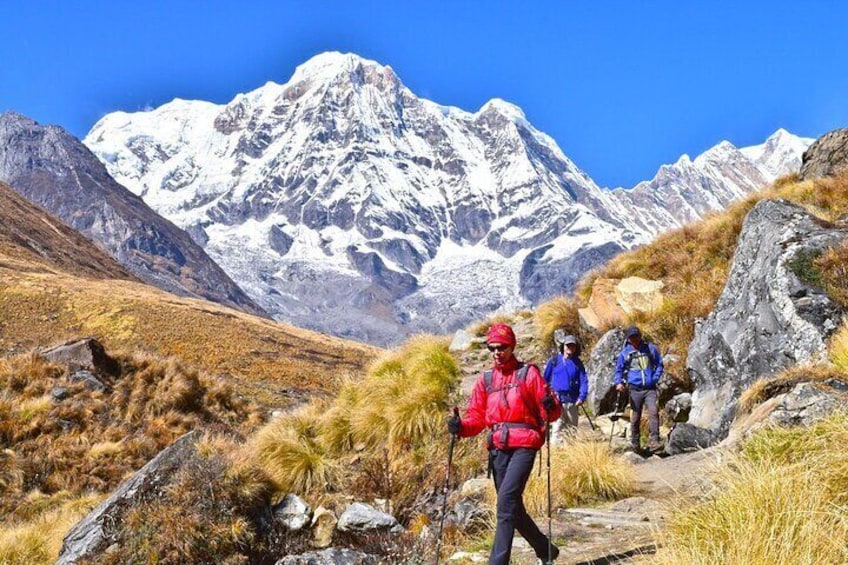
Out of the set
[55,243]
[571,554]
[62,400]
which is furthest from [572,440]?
[55,243]

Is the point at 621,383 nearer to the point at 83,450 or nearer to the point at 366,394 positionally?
the point at 366,394

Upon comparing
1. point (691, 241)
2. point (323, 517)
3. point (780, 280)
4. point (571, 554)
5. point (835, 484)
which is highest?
point (691, 241)

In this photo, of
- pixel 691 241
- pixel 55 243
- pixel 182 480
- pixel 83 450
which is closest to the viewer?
pixel 182 480

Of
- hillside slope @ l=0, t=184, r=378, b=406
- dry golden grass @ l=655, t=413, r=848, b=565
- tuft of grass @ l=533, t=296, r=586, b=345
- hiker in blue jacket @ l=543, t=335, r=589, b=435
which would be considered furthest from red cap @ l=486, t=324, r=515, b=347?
hillside slope @ l=0, t=184, r=378, b=406

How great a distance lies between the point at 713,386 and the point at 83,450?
11.6 m

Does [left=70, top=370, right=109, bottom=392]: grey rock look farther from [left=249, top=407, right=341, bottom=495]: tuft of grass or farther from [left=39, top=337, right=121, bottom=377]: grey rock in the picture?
[left=249, top=407, right=341, bottom=495]: tuft of grass

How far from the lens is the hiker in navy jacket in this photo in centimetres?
1007

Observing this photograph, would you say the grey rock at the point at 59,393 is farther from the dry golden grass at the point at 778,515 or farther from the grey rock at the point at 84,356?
the dry golden grass at the point at 778,515

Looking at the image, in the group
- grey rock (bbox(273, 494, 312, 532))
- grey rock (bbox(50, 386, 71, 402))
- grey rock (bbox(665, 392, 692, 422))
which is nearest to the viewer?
grey rock (bbox(273, 494, 312, 532))

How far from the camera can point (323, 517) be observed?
8.80 m

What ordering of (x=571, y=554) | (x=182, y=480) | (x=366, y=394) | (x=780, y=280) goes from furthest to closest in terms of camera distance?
1. (x=366, y=394)
2. (x=780, y=280)
3. (x=182, y=480)
4. (x=571, y=554)

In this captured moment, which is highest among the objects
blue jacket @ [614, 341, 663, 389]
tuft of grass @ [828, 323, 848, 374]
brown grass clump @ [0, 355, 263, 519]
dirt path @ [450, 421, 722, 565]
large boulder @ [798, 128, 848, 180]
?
large boulder @ [798, 128, 848, 180]

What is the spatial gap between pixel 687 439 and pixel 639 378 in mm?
1379

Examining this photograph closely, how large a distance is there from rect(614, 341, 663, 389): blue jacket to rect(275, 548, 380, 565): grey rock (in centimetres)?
529
